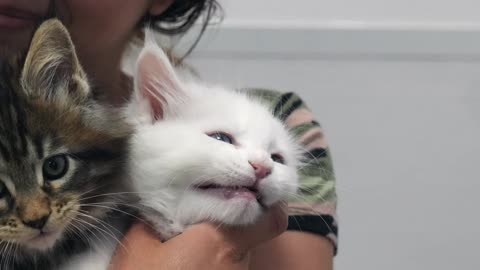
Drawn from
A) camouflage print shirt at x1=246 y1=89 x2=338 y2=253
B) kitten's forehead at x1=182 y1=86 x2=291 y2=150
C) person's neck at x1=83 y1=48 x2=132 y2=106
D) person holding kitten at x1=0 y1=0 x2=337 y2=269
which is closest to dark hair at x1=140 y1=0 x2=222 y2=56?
person holding kitten at x1=0 y1=0 x2=337 y2=269

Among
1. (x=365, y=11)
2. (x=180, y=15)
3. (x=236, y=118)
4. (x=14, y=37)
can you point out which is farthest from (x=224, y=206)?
(x=365, y=11)

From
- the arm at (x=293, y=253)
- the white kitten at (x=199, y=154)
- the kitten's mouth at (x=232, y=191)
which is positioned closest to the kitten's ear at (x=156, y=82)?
the white kitten at (x=199, y=154)

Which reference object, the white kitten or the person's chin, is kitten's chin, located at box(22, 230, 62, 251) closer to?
the white kitten

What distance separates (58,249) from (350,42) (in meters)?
1.21

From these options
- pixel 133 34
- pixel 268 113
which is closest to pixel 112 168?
pixel 268 113

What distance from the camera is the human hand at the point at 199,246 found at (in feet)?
2.61

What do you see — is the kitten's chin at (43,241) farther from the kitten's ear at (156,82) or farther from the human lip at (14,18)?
the human lip at (14,18)

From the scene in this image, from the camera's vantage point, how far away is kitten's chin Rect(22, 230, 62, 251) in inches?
28.8

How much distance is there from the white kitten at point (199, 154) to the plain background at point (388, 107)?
35.0 inches

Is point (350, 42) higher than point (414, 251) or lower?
higher

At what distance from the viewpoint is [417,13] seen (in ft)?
5.79

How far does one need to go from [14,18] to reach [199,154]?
0.41 m

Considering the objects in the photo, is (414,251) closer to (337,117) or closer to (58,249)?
(337,117)

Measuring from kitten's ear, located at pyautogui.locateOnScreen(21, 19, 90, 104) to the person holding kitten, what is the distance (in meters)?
0.06
